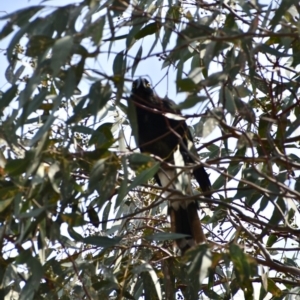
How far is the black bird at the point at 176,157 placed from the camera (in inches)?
80.7

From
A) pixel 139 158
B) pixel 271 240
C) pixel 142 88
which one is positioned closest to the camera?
pixel 139 158

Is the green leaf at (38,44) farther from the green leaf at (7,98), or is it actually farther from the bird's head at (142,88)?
the bird's head at (142,88)

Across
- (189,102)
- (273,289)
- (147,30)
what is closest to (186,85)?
(189,102)

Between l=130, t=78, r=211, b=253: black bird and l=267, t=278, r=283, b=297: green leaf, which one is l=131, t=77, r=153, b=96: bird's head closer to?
l=130, t=78, r=211, b=253: black bird

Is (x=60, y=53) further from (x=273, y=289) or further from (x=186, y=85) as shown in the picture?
(x=273, y=289)

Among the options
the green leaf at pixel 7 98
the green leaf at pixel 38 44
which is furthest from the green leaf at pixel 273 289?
the green leaf at pixel 38 44

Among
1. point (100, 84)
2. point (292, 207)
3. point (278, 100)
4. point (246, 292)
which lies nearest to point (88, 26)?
point (100, 84)

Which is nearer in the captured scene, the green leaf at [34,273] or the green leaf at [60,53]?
the green leaf at [60,53]

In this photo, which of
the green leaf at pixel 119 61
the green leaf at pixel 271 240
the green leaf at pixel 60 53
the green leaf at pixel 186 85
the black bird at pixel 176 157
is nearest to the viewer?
the green leaf at pixel 60 53

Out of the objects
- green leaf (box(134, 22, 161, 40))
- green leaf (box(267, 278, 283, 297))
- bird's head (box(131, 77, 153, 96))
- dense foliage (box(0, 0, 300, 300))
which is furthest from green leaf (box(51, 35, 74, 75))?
bird's head (box(131, 77, 153, 96))

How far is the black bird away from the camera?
6.73 feet

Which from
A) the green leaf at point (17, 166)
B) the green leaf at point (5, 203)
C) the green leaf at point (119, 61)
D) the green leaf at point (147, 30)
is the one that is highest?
the green leaf at point (147, 30)

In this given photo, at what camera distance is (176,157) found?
2.14 m

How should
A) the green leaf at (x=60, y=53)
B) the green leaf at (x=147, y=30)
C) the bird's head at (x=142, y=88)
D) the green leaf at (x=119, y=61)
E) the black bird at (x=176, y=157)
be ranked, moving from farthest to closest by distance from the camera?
the bird's head at (x=142, y=88), the green leaf at (x=147, y=30), the green leaf at (x=119, y=61), the black bird at (x=176, y=157), the green leaf at (x=60, y=53)
